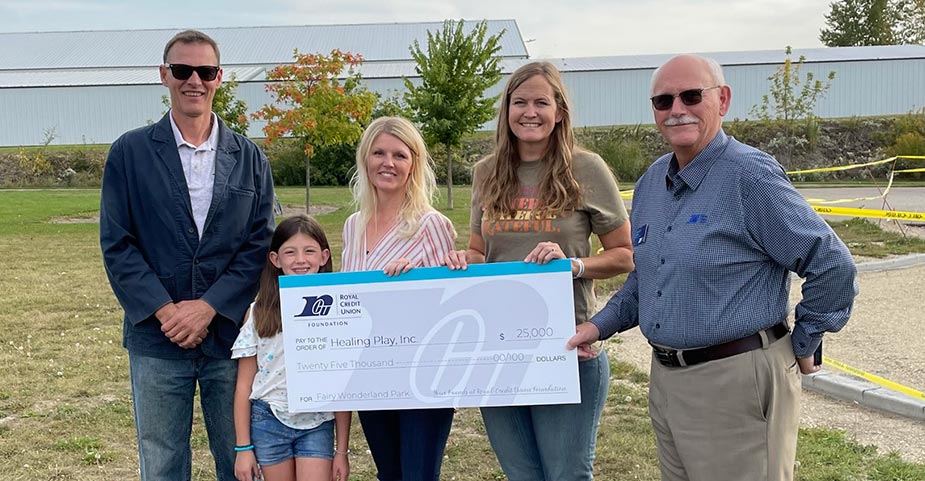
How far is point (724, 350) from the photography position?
285cm

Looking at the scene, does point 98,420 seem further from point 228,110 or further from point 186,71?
point 228,110

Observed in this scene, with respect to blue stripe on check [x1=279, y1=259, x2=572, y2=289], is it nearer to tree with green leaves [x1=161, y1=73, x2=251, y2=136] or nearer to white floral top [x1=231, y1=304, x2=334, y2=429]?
white floral top [x1=231, y1=304, x2=334, y2=429]

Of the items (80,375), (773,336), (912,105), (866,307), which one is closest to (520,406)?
(773,336)

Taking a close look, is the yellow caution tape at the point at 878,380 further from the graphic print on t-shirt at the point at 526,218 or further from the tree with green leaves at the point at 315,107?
the tree with green leaves at the point at 315,107

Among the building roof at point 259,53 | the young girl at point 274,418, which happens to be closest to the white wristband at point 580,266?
the young girl at point 274,418

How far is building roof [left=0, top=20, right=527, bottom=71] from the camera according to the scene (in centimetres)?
5284

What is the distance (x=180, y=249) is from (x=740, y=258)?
7.36ft

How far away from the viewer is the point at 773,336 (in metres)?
2.85

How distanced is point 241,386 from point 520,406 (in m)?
1.19

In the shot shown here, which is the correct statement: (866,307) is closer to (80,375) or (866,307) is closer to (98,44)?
(80,375)

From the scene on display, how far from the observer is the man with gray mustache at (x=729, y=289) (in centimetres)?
276

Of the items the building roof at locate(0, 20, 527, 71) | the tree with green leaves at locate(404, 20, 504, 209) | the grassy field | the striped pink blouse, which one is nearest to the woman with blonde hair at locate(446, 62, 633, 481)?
the striped pink blouse

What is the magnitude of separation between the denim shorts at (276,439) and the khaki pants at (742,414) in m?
1.56

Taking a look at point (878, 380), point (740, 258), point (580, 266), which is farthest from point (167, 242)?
point (878, 380)
